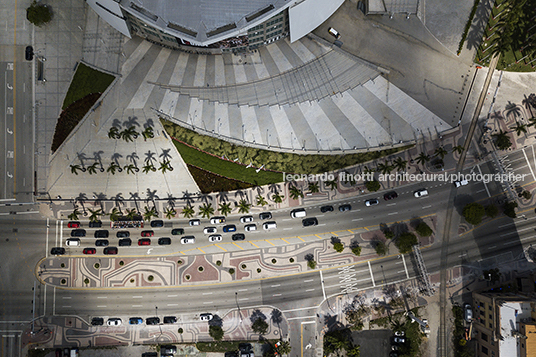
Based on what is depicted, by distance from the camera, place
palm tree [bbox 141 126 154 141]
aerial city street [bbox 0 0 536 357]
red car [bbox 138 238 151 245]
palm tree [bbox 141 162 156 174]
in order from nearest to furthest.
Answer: palm tree [bbox 141 126 154 141] → palm tree [bbox 141 162 156 174] → aerial city street [bbox 0 0 536 357] → red car [bbox 138 238 151 245]

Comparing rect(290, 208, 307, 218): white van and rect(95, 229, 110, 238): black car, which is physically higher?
rect(290, 208, 307, 218): white van

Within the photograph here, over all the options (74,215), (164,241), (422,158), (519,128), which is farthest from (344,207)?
(74,215)

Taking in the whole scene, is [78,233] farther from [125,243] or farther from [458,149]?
[458,149]

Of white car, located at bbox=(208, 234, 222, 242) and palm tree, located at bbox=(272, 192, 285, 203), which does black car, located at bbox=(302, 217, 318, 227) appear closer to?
palm tree, located at bbox=(272, 192, 285, 203)

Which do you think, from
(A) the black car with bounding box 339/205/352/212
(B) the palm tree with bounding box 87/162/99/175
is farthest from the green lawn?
(A) the black car with bounding box 339/205/352/212

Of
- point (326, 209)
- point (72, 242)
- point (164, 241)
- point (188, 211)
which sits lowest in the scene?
point (164, 241)

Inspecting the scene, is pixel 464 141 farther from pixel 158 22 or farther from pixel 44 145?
pixel 44 145
